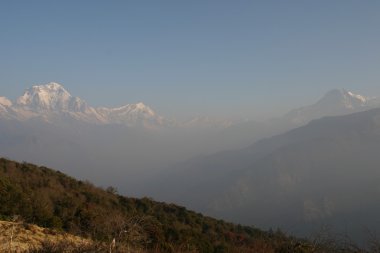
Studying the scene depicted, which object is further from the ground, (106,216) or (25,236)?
(106,216)

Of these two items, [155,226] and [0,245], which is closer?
[0,245]

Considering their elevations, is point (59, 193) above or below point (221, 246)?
above

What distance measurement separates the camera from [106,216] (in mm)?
29219

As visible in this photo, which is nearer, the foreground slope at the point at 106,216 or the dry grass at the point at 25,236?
the dry grass at the point at 25,236

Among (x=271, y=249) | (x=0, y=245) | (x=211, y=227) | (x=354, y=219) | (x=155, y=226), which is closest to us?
(x=0, y=245)

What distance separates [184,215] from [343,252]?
24273mm

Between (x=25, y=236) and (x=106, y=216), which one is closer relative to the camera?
(x=25, y=236)

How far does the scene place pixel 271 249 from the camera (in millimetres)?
24328

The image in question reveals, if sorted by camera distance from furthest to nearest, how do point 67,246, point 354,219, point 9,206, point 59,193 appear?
1. point 354,219
2. point 59,193
3. point 9,206
4. point 67,246

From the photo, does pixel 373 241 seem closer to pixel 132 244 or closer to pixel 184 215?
pixel 132 244

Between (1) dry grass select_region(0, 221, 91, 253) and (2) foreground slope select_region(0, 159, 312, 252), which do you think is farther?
(2) foreground slope select_region(0, 159, 312, 252)

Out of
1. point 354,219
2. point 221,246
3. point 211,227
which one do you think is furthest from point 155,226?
point 354,219

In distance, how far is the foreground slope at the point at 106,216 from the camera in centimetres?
2210

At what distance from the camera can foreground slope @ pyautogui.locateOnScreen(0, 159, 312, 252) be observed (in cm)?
2210
